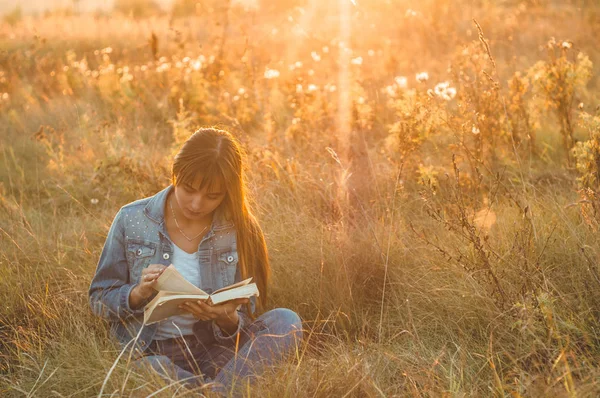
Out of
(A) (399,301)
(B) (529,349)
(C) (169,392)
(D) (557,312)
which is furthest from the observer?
(A) (399,301)

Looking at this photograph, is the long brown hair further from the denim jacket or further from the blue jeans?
the blue jeans

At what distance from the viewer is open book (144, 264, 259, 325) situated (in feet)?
8.36

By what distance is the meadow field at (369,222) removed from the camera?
8.84 feet

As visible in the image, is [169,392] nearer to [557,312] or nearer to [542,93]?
[557,312]

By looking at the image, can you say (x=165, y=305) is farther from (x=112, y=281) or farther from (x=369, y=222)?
(x=369, y=222)

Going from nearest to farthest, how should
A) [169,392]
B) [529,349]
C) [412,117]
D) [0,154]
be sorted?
[169,392], [529,349], [412,117], [0,154]

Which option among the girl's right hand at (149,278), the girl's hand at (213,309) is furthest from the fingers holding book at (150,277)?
the girl's hand at (213,309)

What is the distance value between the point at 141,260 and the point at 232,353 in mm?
552

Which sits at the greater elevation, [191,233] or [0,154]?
[191,233]

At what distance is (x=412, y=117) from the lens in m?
3.82

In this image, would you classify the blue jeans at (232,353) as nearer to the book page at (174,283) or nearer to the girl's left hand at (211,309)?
the girl's left hand at (211,309)

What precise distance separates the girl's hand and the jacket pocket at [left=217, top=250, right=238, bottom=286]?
0.24 metres

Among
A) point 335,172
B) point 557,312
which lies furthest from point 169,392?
point 335,172

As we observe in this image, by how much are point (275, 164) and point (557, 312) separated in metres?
2.32
